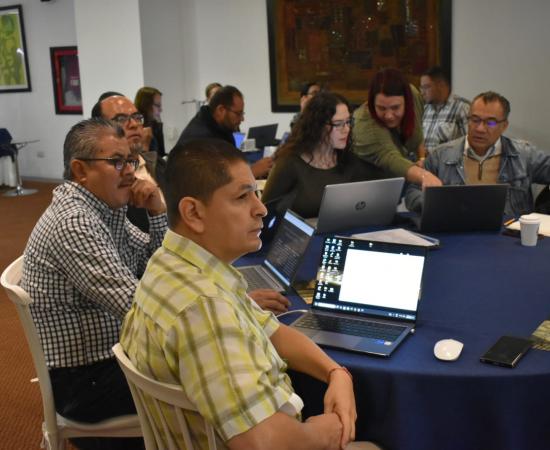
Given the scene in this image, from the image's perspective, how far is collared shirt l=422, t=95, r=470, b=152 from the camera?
608 centimetres

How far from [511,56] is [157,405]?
555 cm

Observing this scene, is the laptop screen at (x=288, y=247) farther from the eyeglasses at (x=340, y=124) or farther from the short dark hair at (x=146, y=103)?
the short dark hair at (x=146, y=103)

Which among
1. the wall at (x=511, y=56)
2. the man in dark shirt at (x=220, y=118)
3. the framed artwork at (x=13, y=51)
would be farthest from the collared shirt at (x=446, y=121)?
the framed artwork at (x=13, y=51)

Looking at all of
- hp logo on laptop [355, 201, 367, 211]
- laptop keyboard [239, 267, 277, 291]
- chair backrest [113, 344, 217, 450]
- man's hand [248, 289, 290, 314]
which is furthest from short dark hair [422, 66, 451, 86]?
chair backrest [113, 344, 217, 450]

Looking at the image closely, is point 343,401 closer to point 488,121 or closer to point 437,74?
point 488,121

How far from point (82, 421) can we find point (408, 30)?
18.0ft

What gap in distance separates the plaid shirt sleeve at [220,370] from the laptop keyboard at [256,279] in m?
0.97

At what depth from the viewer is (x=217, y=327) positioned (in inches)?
51.6

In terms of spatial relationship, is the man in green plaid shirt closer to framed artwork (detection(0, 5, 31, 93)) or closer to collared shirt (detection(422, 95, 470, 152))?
collared shirt (detection(422, 95, 470, 152))

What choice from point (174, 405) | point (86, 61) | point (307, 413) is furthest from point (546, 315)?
point (86, 61)

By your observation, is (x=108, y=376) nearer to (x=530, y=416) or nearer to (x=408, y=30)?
(x=530, y=416)

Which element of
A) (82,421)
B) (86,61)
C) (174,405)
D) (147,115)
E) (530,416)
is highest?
(86,61)

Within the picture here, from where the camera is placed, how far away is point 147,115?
5.86 metres

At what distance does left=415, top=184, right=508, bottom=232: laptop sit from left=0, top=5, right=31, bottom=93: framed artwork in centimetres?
823
